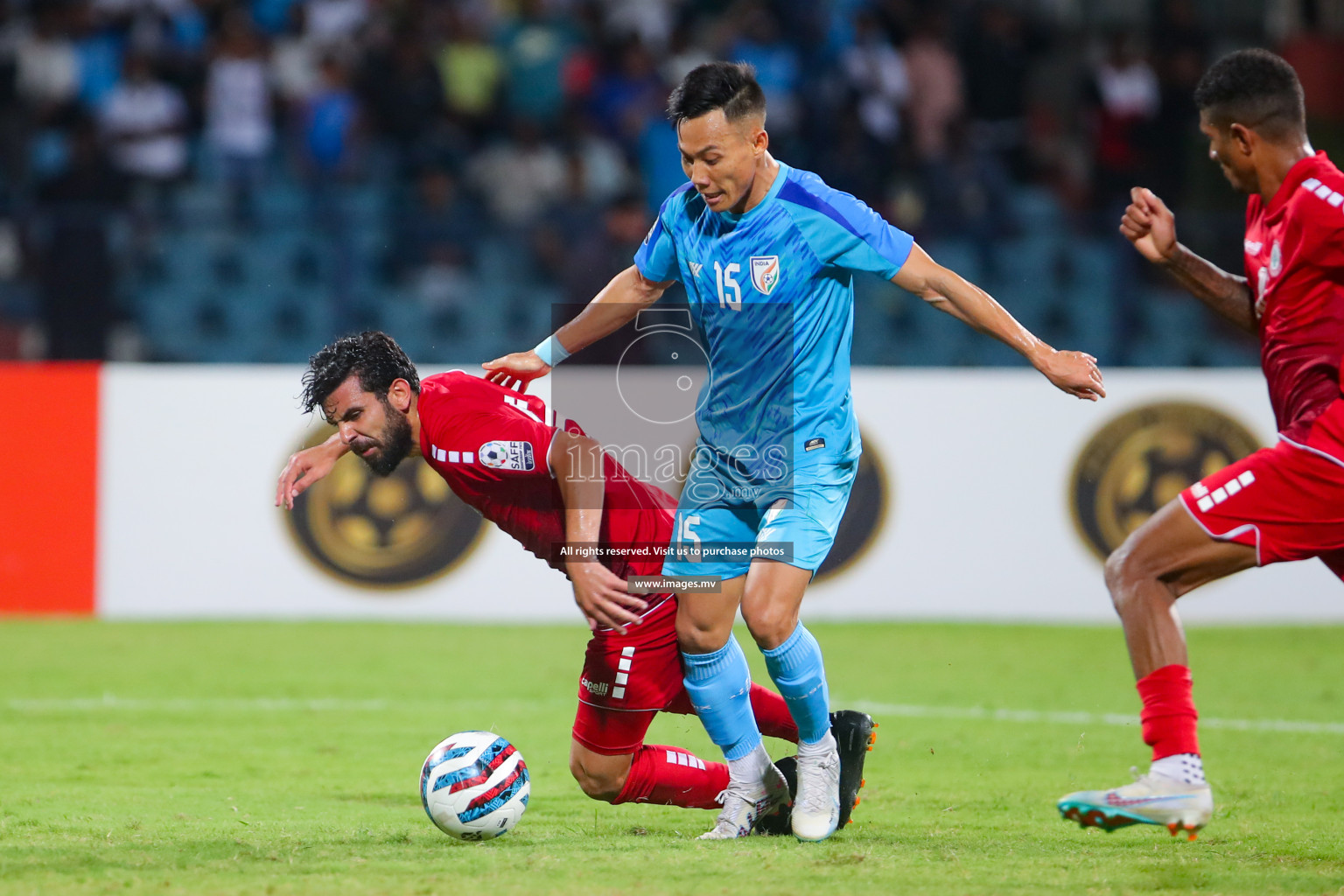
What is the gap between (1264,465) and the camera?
171 inches

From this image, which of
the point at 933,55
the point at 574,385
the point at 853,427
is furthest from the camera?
the point at 933,55

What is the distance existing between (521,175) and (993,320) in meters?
8.62

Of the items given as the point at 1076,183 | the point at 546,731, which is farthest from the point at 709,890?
the point at 1076,183

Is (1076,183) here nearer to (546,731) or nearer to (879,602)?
(879,602)

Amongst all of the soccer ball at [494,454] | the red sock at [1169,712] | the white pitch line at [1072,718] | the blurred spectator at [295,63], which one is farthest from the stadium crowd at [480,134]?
the red sock at [1169,712]

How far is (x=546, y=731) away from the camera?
7062 mm

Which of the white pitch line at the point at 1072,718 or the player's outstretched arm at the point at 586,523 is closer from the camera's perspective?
the player's outstretched arm at the point at 586,523

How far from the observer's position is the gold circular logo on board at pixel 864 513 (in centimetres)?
1052

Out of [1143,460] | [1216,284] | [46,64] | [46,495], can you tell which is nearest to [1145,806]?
[1216,284]

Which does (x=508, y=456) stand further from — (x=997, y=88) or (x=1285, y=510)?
(x=997, y=88)

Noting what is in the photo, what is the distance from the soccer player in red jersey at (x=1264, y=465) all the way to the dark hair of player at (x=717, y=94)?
4.52ft

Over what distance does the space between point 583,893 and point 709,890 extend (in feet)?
1.12

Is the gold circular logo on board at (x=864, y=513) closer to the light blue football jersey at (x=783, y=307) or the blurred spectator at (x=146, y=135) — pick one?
the light blue football jersey at (x=783, y=307)

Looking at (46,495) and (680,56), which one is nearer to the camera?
(46,495)
